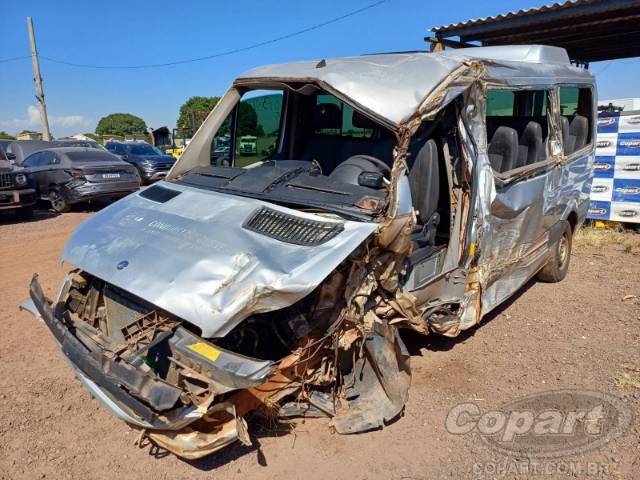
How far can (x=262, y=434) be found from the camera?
3.22m

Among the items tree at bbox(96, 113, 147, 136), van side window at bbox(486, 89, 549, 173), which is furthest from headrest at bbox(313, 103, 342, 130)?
tree at bbox(96, 113, 147, 136)

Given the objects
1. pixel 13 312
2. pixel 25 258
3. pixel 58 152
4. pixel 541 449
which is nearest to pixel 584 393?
pixel 541 449

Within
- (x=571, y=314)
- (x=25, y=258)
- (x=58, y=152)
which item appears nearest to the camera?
(x=571, y=314)

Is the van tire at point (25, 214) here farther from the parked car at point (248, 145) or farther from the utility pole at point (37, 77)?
the utility pole at point (37, 77)

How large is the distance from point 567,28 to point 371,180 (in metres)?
7.57

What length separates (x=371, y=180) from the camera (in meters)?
3.45

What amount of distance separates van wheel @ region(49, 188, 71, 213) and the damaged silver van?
8077 millimetres

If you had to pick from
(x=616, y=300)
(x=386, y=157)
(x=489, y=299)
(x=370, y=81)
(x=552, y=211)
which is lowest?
(x=616, y=300)

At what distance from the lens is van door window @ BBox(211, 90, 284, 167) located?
4.82 m

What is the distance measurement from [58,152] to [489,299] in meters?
11.0

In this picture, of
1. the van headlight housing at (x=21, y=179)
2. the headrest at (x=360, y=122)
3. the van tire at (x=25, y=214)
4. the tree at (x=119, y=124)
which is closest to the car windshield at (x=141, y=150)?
the van tire at (x=25, y=214)

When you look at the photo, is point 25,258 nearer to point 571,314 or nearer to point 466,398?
point 466,398

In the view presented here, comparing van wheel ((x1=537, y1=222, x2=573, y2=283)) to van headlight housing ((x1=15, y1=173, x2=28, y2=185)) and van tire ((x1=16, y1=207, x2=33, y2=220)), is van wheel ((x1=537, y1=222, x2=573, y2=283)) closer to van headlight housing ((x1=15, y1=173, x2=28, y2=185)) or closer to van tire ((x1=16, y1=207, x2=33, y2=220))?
van headlight housing ((x1=15, y1=173, x2=28, y2=185))

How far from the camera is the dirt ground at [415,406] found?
293 centimetres
